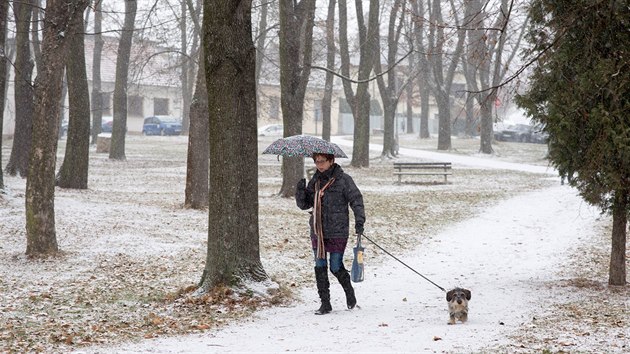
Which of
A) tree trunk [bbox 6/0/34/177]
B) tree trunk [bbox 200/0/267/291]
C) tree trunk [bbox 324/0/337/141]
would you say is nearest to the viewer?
tree trunk [bbox 200/0/267/291]

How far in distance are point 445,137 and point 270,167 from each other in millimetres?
16765

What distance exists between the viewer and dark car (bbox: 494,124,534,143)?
61487 millimetres

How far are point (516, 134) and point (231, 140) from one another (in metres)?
54.4

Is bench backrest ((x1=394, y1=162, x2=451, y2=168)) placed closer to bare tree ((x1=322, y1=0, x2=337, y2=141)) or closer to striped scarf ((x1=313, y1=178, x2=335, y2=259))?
bare tree ((x1=322, y1=0, x2=337, y2=141))

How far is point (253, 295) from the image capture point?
987 centimetres

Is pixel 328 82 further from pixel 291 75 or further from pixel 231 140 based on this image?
pixel 231 140

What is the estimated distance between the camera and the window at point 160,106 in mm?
73562

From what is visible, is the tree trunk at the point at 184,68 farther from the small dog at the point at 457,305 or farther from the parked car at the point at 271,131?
the small dog at the point at 457,305

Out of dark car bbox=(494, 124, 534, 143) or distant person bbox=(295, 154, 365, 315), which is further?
dark car bbox=(494, 124, 534, 143)

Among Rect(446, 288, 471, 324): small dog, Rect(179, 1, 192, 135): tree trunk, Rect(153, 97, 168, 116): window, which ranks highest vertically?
Rect(179, 1, 192, 135): tree trunk

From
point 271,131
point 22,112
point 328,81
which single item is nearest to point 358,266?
point 22,112

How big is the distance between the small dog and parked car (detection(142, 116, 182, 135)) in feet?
191

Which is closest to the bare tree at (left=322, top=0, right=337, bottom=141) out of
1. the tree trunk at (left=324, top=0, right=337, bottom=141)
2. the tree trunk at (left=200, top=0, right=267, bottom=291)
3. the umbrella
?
the tree trunk at (left=324, top=0, right=337, bottom=141)

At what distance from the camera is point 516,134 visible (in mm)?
61938
